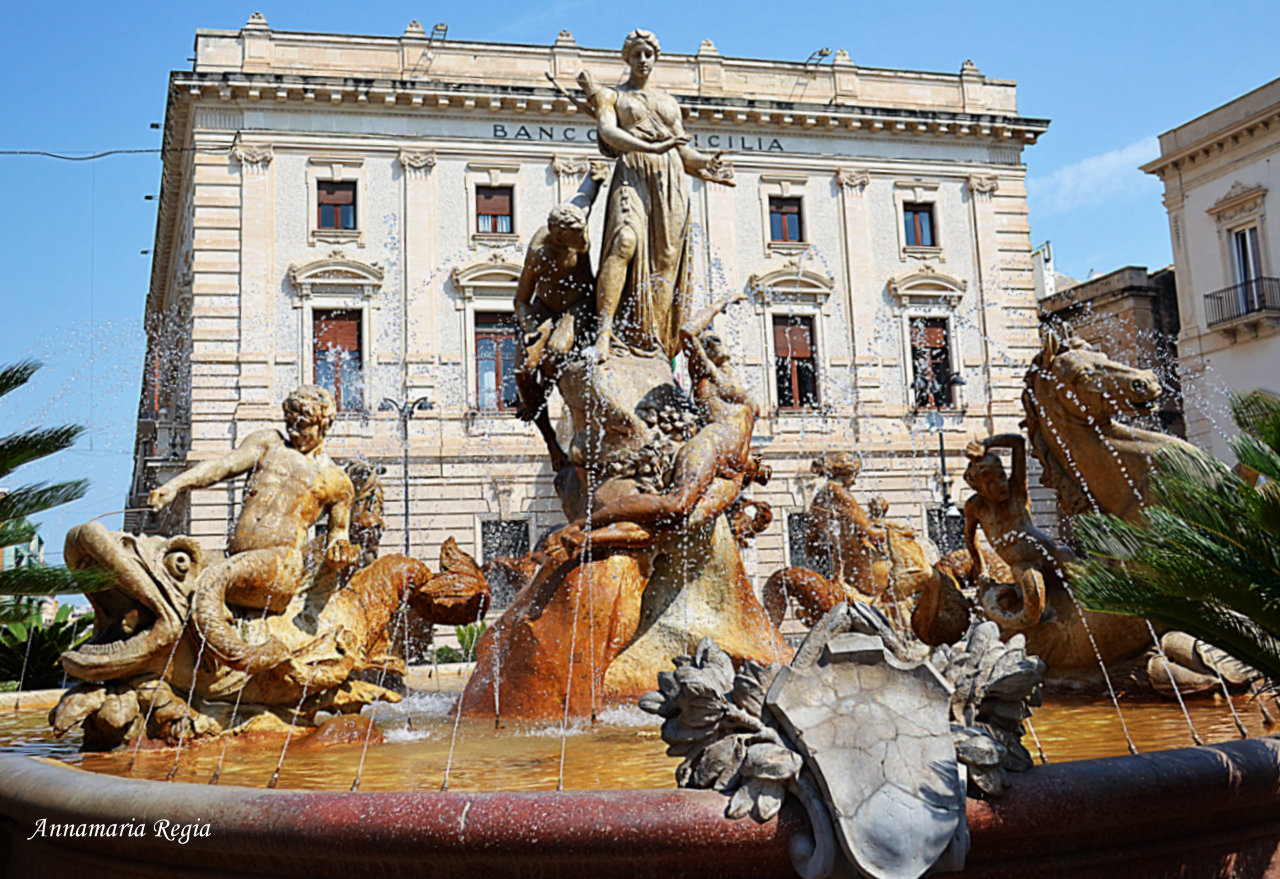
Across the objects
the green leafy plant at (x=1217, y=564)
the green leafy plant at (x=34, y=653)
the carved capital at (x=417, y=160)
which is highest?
the carved capital at (x=417, y=160)

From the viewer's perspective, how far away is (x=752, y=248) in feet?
96.3

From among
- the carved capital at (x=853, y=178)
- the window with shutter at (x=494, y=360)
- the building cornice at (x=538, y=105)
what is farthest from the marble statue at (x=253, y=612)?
the carved capital at (x=853, y=178)

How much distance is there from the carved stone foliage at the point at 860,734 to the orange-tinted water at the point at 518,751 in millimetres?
916

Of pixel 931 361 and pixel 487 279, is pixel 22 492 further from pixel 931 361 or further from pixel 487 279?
pixel 931 361

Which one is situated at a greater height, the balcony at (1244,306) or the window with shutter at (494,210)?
the window with shutter at (494,210)

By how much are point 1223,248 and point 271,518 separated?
33.6 meters

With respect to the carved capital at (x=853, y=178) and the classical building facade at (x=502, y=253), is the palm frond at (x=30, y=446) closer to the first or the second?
the classical building facade at (x=502, y=253)

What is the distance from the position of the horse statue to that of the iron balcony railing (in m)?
28.5

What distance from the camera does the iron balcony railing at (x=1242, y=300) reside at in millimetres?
31297

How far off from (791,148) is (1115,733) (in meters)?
26.8

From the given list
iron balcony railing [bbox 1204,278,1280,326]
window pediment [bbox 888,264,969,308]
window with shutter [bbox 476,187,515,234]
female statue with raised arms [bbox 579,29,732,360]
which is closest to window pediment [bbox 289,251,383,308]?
window with shutter [bbox 476,187,515,234]

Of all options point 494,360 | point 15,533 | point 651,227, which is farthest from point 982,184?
point 15,533

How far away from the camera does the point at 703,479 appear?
21.3 feet

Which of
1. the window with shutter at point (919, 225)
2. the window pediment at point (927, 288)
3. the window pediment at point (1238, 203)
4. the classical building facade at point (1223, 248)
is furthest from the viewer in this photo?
the window pediment at point (1238, 203)
